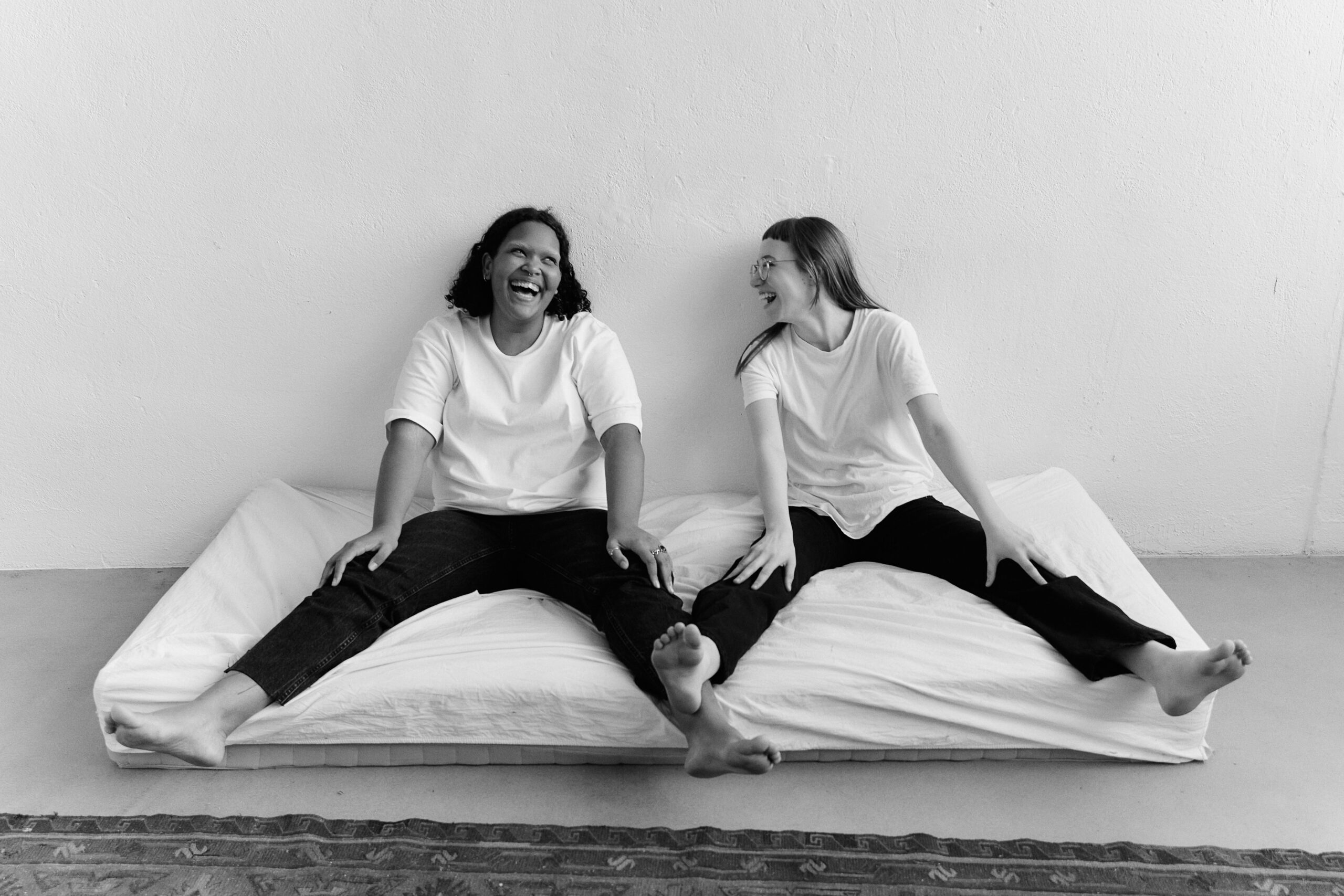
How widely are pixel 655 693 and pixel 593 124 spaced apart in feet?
4.09

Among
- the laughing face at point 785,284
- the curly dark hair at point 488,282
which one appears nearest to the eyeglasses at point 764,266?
the laughing face at point 785,284

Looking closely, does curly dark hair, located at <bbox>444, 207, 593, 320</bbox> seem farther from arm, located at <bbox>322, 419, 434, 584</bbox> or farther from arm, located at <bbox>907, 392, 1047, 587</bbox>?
arm, located at <bbox>907, 392, 1047, 587</bbox>

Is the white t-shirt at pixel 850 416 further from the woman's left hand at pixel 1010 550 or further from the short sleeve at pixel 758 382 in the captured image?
the woman's left hand at pixel 1010 550

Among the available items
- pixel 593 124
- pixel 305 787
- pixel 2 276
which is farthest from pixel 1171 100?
pixel 2 276

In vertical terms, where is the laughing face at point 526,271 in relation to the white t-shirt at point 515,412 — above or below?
above

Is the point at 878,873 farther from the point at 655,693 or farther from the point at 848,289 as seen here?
the point at 848,289

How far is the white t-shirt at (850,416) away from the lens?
82.7 inches

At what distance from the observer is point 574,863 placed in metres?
1.48

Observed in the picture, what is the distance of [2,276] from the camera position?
2.32 meters

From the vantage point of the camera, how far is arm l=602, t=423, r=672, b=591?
185cm

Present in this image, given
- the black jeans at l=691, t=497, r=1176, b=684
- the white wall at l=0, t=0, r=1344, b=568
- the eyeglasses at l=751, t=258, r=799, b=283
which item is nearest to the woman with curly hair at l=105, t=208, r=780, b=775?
the black jeans at l=691, t=497, r=1176, b=684

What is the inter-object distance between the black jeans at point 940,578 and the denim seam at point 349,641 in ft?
1.58

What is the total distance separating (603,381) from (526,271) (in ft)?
0.92

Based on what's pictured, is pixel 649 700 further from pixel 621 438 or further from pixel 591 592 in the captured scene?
pixel 621 438
